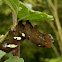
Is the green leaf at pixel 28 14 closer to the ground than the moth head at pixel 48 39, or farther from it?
farther from it

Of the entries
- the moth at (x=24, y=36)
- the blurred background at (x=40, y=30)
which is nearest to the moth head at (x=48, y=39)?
the moth at (x=24, y=36)

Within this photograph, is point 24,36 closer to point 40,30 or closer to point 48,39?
point 48,39

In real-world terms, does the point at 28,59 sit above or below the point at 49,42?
below

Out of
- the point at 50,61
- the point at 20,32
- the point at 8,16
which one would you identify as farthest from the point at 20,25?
the point at 8,16

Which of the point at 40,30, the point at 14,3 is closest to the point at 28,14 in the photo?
the point at 14,3

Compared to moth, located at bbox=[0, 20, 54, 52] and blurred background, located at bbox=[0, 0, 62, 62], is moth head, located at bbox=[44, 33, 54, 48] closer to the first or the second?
moth, located at bbox=[0, 20, 54, 52]

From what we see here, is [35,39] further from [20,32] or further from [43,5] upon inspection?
[43,5]

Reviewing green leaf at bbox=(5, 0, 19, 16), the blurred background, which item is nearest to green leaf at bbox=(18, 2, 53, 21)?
green leaf at bbox=(5, 0, 19, 16)

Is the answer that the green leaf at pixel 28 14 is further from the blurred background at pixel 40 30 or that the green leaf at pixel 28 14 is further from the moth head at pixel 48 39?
the blurred background at pixel 40 30
